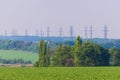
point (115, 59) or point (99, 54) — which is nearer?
point (99, 54)

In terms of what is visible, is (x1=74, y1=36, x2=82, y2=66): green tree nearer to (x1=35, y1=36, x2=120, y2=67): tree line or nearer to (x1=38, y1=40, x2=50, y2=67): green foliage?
(x1=35, y1=36, x2=120, y2=67): tree line

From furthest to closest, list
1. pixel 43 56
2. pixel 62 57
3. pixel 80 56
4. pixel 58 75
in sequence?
1. pixel 43 56
2. pixel 62 57
3. pixel 80 56
4. pixel 58 75

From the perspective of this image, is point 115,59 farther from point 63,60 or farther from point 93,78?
point 93,78

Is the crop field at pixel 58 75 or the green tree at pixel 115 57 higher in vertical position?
the crop field at pixel 58 75

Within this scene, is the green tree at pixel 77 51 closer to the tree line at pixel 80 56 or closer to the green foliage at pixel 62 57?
the tree line at pixel 80 56

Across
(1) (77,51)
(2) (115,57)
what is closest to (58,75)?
(1) (77,51)

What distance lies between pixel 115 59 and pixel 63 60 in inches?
491

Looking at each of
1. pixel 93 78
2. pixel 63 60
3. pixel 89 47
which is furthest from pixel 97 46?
pixel 93 78

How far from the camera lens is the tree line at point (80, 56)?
328 ft

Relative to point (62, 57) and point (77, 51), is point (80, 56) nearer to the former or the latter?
point (77, 51)

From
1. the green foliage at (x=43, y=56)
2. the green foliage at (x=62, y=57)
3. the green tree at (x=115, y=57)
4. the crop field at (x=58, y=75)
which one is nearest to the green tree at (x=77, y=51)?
the green foliage at (x=62, y=57)

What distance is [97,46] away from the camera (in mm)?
103625

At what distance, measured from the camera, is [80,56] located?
103 m

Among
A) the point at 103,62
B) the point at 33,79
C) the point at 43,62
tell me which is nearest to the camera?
the point at 33,79
